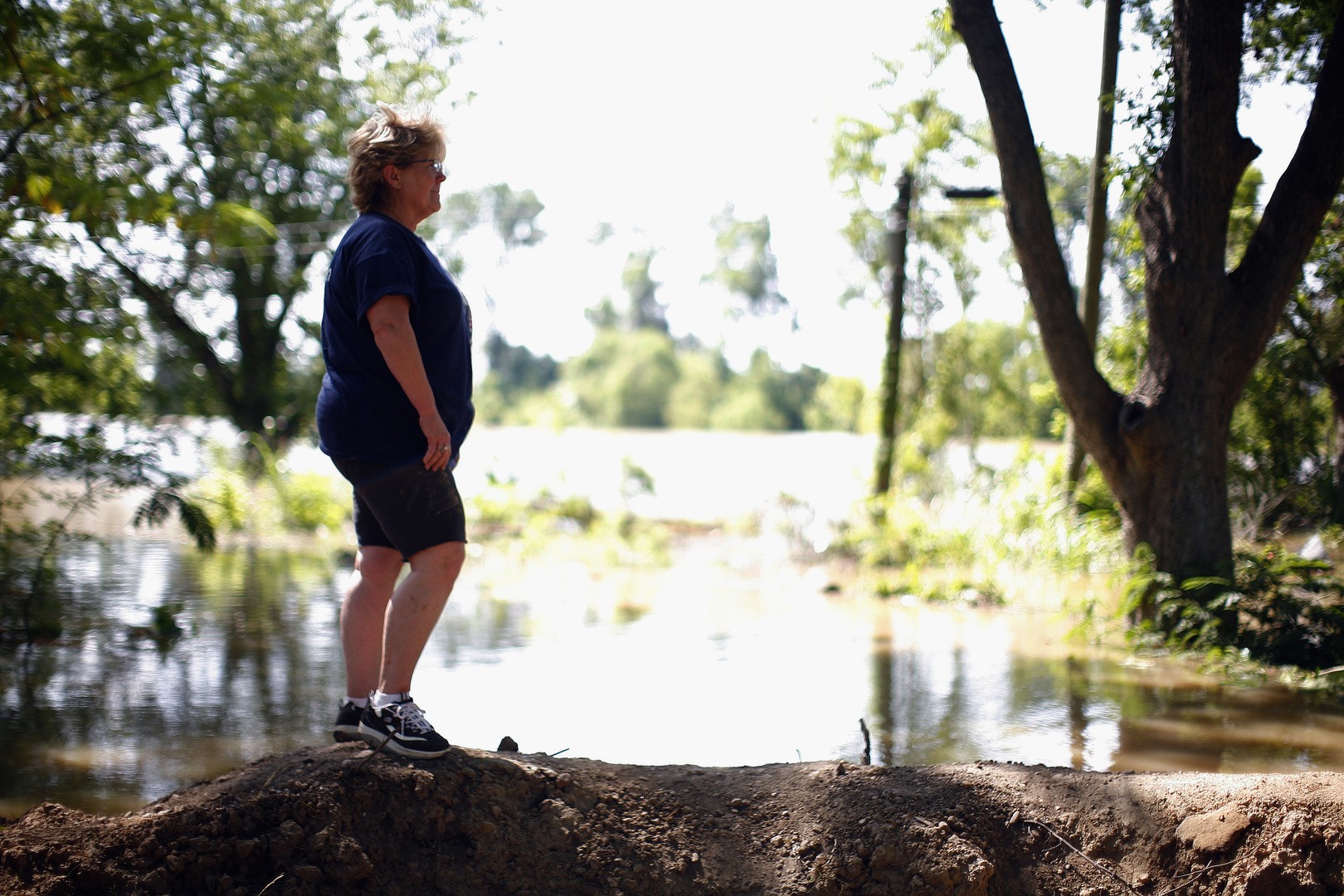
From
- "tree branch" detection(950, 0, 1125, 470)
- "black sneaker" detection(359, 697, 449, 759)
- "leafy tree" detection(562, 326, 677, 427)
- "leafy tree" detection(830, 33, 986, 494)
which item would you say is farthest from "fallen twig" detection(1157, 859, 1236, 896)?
"leafy tree" detection(562, 326, 677, 427)

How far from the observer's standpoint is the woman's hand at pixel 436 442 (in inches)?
130

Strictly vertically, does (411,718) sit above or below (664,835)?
above

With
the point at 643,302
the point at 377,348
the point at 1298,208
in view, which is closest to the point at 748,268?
the point at 643,302

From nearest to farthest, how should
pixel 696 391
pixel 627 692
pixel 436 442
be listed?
pixel 436 442 < pixel 627 692 < pixel 696 391

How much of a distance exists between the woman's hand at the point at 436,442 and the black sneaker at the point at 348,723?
0.80m

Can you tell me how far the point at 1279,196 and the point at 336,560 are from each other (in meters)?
8.84

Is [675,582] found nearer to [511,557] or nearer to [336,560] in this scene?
[511,557]

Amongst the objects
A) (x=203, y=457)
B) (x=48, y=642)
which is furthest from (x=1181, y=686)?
(x=203, y=457)

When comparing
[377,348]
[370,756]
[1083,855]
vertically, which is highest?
[377,348]

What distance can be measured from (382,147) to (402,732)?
6.04 ft

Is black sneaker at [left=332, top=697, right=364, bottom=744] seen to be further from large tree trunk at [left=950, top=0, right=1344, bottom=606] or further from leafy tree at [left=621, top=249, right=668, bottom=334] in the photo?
leafy tree at [left=621, top=249, right=668, bottom=334]

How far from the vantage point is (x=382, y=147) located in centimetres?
349

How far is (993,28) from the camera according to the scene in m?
6.49

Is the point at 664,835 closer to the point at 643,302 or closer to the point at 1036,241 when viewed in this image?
the point at 1036,241
